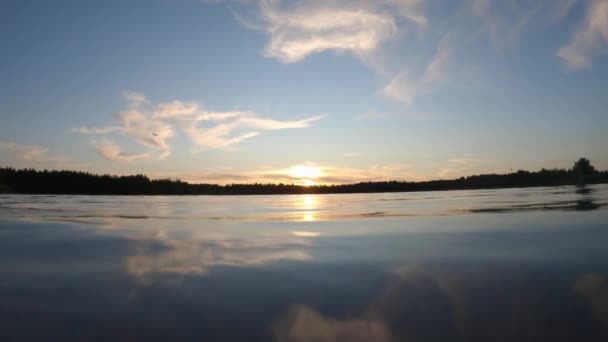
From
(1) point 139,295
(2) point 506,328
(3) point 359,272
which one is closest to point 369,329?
(2) point 506,328

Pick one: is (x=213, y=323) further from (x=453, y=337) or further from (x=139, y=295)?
(x=453, y=337)

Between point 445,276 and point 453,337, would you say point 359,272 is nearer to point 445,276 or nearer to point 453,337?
point 445,276

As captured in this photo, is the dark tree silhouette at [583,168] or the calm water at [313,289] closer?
the calm water at [313,289]

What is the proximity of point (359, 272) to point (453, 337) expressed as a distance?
315cm

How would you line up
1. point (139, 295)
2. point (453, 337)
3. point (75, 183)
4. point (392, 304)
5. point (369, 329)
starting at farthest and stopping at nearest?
point (75, 183) → point (139, 295) → point (392, 304) → point (369, 329) → point (453, 337)

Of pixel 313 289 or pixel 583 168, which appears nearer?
pixel 313 289

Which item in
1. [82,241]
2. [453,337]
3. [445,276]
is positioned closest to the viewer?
[453,337]

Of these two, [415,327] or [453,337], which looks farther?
[415,327]

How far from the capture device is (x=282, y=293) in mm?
6117

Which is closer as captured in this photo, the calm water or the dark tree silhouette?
the calm water

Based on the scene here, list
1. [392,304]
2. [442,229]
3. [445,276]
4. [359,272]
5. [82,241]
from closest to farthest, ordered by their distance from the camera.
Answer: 1. [392,304]
2. [445,276]
3. [359,272]
4. [82,241]
5. [442,229]

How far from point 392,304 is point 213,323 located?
2.50 meters

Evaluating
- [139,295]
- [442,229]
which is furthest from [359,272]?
[442,229]

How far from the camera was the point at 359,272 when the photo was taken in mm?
7391
